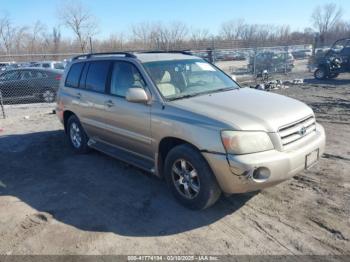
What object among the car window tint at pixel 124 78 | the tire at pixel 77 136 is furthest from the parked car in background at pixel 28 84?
the car window tint at pixel 124 78

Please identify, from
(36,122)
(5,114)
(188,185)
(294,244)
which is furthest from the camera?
(5,114)

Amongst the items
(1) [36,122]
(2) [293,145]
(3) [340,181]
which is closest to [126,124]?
(2) [293,145]

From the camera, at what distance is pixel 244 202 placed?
423 centimetres

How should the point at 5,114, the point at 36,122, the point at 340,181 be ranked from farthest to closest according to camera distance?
the point at 5,114 < the point at 36,122 < the point at 340,181

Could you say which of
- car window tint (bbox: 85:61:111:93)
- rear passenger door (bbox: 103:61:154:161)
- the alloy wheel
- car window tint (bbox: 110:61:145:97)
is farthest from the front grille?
car window tint (bbox: 85:61:111:93)

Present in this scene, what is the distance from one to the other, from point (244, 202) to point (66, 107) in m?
4.05

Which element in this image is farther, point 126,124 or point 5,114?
point 5,114

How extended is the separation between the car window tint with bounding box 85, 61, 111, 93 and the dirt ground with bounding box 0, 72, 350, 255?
4.40ft

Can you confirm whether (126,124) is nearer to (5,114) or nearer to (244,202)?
(244,202)

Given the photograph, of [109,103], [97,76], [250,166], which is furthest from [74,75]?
[250,166]

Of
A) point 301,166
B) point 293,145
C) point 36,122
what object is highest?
point 293,145

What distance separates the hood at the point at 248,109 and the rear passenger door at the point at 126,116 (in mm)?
602

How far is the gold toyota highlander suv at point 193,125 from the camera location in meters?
3.59

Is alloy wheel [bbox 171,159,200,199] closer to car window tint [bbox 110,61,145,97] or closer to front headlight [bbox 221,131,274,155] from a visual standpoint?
front headlight [bbox 221,131,274,155]
